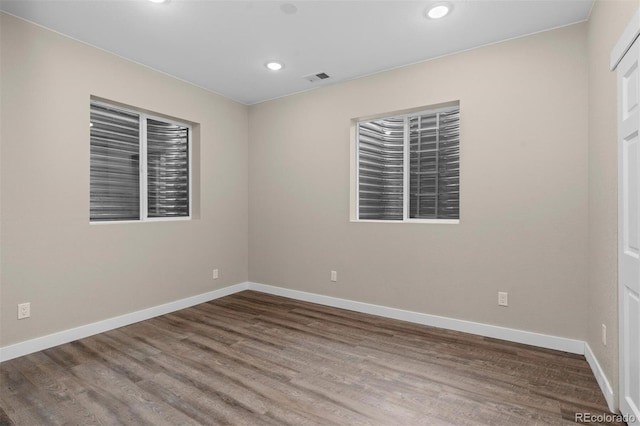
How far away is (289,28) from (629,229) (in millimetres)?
2707

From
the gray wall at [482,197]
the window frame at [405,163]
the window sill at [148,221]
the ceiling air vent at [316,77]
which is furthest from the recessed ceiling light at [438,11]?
the window sill at [148,221]

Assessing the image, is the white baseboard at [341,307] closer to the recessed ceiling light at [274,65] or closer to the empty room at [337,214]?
the empty room at [337,214]

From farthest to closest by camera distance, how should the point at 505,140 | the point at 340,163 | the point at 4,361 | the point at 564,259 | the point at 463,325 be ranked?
1. the point at 340,163
2. the point at 463,325
3. the point at 505,140
4. the point at 564,259
5. the point at 4,361

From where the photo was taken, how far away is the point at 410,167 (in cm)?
374

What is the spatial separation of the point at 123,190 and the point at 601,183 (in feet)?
13.9

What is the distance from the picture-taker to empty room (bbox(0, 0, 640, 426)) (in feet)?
6.73

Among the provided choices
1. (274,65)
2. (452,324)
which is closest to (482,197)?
(452,324)

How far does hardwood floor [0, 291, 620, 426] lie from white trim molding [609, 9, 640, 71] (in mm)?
2014

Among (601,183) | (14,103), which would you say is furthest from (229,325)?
(601,183)

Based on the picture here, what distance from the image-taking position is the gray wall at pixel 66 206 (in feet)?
8.61

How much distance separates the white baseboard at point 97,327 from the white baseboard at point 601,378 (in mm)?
3872

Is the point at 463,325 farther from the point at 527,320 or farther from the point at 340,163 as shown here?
the point at 340,163

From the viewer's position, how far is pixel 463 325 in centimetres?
319

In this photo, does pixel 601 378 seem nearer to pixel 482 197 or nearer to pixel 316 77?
pixel 482 197
